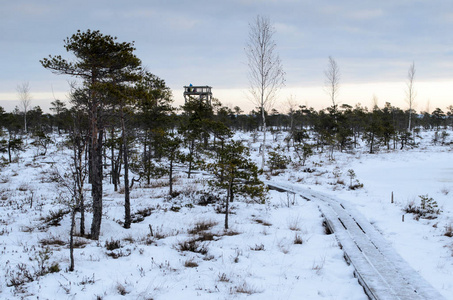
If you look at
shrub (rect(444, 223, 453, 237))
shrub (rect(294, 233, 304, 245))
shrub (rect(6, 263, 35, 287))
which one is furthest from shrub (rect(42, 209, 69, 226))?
shrub (rect(444, 223, 453, 237))

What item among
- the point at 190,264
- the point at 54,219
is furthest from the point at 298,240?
the point at 54,219

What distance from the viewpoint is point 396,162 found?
35.0 m

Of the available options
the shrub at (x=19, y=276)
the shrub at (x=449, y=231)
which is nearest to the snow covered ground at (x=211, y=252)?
the shrub at (x=19, y=276)

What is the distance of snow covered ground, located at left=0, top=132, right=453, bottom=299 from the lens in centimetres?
677

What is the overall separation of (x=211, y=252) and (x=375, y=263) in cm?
513

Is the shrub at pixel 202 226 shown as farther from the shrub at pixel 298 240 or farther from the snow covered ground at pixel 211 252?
the shrub at pixel 298 240

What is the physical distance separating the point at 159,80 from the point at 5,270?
77.2 feet

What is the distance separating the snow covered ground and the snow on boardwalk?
32 centimetres

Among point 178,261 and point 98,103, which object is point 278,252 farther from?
point 98,103

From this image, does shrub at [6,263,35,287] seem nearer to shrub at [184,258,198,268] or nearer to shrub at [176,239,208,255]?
shrub at [184,258,198,268]

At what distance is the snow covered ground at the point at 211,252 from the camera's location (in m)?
6.77

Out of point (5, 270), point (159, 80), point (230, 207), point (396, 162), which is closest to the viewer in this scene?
point (5, 270)

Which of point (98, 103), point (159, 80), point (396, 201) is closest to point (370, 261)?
point (396, 201)

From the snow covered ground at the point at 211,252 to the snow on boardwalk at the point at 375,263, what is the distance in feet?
1.05
